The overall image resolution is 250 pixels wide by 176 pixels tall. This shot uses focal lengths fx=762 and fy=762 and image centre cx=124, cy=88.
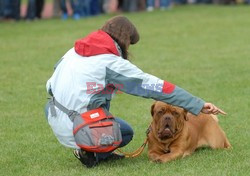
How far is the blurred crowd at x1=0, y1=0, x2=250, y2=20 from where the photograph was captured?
22.4 meters

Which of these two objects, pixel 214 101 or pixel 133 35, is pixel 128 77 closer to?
pixel 133 35

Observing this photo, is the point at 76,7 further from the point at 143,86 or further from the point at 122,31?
the point at 143,86

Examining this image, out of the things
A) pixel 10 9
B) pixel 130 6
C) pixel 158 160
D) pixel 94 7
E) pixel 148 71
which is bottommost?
pixel 130 6

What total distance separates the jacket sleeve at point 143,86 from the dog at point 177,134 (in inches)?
14.9

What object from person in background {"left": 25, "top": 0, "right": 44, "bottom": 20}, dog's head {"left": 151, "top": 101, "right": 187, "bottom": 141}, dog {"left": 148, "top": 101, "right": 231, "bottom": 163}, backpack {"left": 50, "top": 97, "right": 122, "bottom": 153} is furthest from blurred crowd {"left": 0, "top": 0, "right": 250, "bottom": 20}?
backpack {"left": 50, "top": 97, "right": 122, "bottom": 153}

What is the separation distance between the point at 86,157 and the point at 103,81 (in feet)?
2.47

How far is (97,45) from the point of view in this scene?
6.80m

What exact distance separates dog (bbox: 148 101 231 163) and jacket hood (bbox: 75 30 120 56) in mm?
767

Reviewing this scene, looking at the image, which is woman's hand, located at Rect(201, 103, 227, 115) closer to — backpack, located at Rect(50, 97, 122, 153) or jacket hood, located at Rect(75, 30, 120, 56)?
backpack, located at Rect(50, 97, 122, 153)

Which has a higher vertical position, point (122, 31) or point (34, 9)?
point (122, 31)

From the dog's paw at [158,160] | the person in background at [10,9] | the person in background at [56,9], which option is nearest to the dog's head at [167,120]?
→ the dog's paw at [158,160]

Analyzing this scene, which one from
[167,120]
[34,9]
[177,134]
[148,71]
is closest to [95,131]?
[167,120]

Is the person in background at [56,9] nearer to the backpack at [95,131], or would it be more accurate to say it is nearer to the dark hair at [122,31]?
the dark hair at [122,31]

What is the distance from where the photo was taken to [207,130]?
773 centimetres
